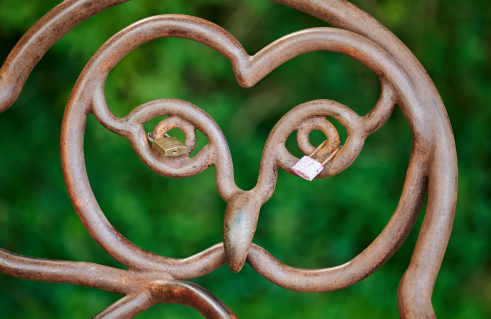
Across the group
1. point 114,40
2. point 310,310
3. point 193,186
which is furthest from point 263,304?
point 114,40

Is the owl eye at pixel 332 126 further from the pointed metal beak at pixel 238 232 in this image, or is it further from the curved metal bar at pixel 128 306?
the curved metal bar at pixel 128 306

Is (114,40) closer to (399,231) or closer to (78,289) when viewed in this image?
(399,231)

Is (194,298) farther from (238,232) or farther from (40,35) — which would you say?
(40,35)

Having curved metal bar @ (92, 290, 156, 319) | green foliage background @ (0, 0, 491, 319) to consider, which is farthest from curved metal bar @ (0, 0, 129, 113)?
green foliage background @ (0, 0, 491, 319)

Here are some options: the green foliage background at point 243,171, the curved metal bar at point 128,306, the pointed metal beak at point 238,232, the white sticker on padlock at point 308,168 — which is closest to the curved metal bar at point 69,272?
the curved metal bar at point 128,306

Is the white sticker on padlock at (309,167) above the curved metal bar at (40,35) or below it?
below

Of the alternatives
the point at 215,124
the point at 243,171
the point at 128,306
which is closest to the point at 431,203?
the point at 215,124
